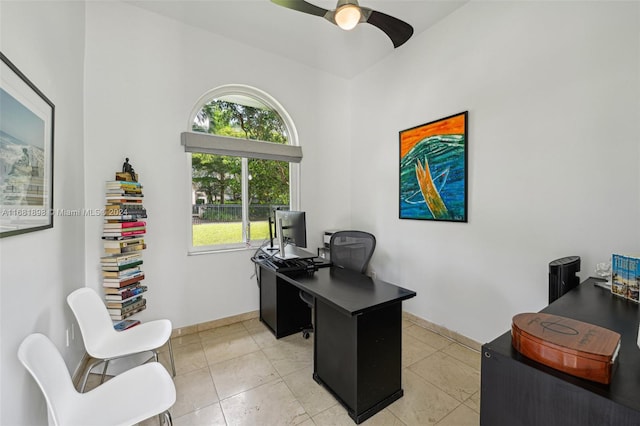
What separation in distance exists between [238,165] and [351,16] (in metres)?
2.06

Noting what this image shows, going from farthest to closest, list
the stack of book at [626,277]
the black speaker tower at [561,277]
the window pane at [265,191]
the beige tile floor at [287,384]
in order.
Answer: the window pane at [265,191], the beige tile floor at [287,384], the black speaker tower at [561,277], the stack of book at [626,277]

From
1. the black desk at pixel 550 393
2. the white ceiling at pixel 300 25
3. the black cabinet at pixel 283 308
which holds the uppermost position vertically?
the white ceiling at pixel 300 25

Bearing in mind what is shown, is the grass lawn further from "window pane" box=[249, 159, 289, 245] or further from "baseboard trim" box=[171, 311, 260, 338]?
"baseboard trim" box=[171, 311, 260, 338]

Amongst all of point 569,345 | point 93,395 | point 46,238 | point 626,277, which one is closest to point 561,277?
point 626,277

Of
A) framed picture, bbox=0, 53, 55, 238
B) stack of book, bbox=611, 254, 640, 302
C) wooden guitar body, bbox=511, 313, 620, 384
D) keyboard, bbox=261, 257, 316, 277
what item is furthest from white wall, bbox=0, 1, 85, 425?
stack of book, bbox=611, 254, 640, 302

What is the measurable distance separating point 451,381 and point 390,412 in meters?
0.63

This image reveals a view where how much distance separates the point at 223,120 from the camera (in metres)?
3.13

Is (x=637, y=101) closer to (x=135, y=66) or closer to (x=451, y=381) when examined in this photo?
(x=451, y=381)

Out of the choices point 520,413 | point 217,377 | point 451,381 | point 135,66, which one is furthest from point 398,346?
point 135,66

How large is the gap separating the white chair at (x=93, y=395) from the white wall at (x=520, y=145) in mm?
2535

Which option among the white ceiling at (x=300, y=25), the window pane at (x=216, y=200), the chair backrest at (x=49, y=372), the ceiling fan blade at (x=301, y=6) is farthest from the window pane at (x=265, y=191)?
the chair backrest at (x=49, y=372)

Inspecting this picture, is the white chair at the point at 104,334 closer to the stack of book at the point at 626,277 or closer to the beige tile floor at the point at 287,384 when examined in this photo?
the beige tile floor at the point at 287,384

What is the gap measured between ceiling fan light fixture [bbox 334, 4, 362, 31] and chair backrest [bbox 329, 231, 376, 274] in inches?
66.2

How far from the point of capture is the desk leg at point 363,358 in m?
1.67
